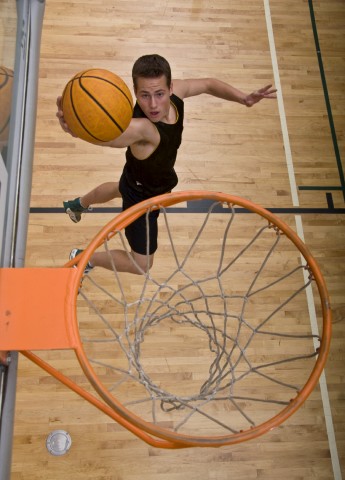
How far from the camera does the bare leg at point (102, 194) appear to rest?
3220 mm

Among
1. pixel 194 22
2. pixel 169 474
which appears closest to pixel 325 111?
pixel 194 22

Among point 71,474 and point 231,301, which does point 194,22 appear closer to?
point 231,301

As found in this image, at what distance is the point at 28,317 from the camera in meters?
1.77

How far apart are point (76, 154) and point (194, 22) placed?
1.75 m

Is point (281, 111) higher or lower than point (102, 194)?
higher

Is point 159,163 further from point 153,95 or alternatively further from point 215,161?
point 215,161

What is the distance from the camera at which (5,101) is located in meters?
2.37

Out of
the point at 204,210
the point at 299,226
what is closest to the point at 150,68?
the point at 204,210

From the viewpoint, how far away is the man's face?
93.6 inches

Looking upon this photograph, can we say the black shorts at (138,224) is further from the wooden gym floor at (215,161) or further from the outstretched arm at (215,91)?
the wooden gym floor at (215,161)

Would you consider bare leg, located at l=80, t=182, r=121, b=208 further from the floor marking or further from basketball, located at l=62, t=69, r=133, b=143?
the floor marking

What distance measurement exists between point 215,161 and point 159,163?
1.37 metres

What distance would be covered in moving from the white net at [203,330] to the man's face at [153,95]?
0.84 m

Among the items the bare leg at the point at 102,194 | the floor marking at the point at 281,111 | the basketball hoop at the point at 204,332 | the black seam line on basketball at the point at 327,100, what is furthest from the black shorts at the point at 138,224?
the black seam line on basketball at the point at 327,100
